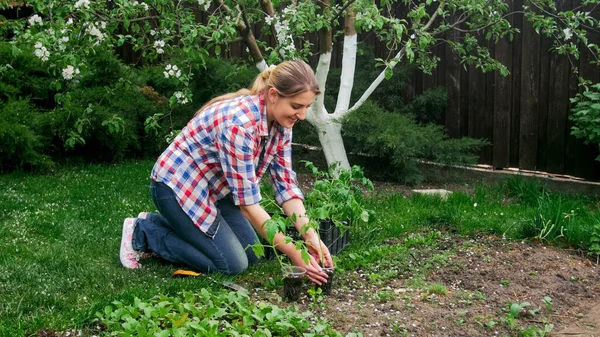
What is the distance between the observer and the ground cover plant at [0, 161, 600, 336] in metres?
3.37

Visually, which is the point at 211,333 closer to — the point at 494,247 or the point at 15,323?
the point at 15,323

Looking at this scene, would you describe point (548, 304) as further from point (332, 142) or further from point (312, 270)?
point (332, 142)

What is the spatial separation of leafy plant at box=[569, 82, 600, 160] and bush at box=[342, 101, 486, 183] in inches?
37.1

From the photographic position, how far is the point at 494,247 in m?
4.83

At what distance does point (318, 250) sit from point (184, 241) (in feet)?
3.21

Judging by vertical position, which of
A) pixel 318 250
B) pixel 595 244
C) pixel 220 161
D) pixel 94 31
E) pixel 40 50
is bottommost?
pixel 595 244

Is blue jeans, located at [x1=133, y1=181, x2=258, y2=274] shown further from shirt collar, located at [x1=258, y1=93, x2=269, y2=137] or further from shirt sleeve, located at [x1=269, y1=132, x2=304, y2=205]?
shirt collar, located at [x1=258, y1=93, x2=269, y2=137]

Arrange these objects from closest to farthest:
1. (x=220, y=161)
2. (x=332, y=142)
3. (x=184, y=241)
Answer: (x=220, y=161) < (x=184, y=241) < (x=332, y=142)

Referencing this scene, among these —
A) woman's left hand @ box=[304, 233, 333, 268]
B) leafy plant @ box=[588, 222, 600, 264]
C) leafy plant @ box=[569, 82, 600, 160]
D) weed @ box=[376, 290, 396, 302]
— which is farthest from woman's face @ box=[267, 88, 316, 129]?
leafy plant @ box=[569, 82, 600, 160]

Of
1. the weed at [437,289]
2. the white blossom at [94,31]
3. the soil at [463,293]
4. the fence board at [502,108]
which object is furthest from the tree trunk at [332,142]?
the weed at [437,289]

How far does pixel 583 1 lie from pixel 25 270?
5.15 meters

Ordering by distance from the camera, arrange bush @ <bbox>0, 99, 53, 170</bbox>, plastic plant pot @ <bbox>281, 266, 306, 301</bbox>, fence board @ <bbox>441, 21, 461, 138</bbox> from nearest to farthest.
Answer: plastic plant pot @ <bbox>281, 266, 306, 301</bbox> → bush @ <bbox>0, 99, 53, 170</bbox> → fence board @ <bbox>441, 21, 461, 138</bbox>

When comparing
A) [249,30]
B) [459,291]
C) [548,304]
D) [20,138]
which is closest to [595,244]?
[548,304]

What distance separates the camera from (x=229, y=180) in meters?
3.86
